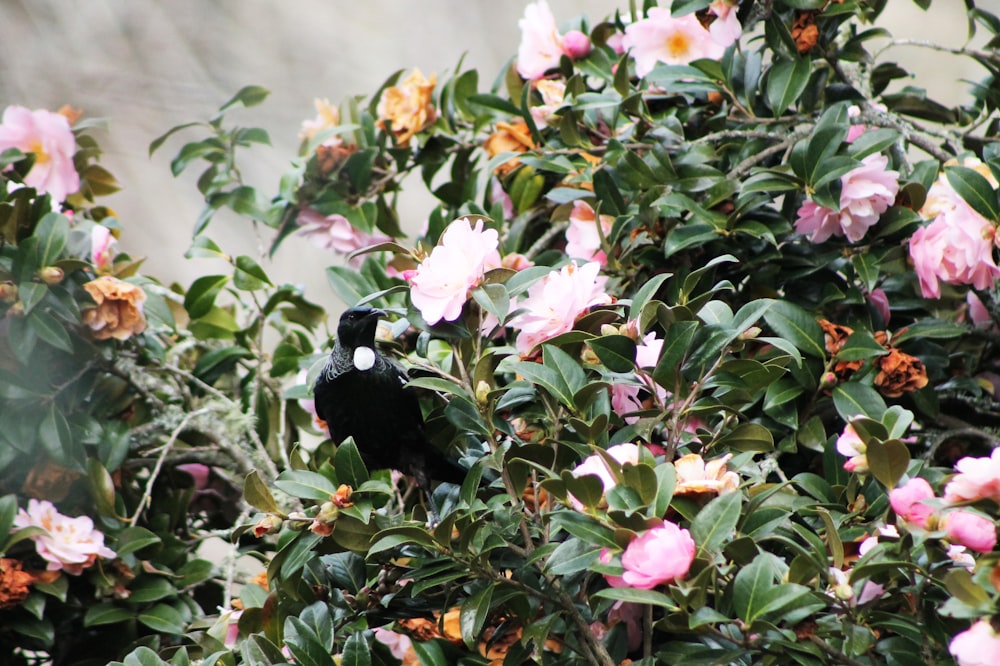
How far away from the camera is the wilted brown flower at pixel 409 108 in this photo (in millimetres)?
1429

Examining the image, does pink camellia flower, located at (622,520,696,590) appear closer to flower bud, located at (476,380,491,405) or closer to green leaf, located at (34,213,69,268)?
flower bud, located at (476,380,491,405)

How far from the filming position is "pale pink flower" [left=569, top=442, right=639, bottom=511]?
0.75 meters

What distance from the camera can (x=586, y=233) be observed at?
46.6 inches

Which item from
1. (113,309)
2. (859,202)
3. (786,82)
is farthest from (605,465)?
(113,309)

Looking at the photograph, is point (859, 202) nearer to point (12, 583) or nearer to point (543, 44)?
point (543, 44)

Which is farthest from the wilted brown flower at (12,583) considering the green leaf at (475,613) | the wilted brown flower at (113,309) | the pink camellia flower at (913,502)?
the pink camellia flower at (913,502)

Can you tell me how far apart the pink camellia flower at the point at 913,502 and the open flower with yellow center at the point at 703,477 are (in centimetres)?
11

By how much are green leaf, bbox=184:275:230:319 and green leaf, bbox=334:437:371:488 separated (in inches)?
23.6

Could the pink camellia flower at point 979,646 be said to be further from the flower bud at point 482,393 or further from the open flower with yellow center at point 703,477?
the flower bud at point 482,393

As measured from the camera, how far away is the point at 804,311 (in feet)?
3.46

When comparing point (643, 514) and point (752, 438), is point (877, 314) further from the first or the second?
point (643, 514)

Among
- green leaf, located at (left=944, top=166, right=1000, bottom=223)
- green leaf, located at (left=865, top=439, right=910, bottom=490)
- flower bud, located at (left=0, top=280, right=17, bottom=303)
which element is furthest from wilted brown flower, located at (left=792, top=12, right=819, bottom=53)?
flower bud, located at (left=0, top=280, right=17, bottom=303)

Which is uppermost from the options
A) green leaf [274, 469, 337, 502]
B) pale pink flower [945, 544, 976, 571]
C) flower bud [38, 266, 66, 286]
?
flower bud [38, 266, 66, 286]

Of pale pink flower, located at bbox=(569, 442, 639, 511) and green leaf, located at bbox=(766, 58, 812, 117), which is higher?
green leaf, located at bbox=(766, 58, 812, 117)
